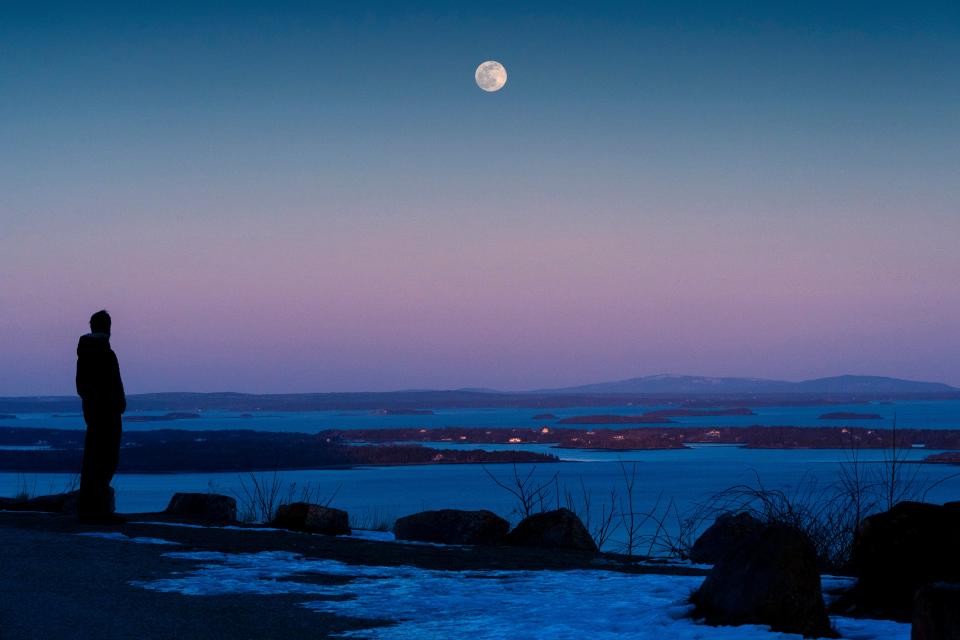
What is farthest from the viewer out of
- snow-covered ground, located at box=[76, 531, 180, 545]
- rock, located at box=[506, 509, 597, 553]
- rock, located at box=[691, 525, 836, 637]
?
rock, located at box=[506, 509, 597, 553]

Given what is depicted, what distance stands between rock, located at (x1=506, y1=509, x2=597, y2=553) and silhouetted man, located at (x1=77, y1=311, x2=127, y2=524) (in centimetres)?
457

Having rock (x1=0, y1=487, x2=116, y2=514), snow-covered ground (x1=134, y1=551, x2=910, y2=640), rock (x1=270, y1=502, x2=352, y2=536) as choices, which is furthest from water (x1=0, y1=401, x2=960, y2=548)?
snow-covered ground (x1=134, y1=551, x2=910, y2=640)

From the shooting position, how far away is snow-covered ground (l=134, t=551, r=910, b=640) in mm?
5781

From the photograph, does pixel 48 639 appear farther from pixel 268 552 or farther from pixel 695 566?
pixel 695 566

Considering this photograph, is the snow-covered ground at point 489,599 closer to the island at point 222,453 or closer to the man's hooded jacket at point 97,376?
the man's hooded jacket at point 97,376

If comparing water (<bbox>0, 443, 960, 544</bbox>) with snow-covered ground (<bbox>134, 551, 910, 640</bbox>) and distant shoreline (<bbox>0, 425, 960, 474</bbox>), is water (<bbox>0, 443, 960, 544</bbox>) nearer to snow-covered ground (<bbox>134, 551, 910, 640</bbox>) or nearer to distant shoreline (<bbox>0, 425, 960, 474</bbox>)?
distant shoreline (<bbox>0, 425, 960, 474</bbox>)

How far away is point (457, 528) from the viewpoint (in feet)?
36.7

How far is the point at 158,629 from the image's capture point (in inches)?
231

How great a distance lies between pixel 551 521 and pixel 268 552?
3.16 m

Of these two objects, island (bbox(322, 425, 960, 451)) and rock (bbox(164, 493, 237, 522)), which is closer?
rock (bbox(164, 493, 237, 522))

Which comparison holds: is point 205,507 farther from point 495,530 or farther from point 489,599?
point 489,599

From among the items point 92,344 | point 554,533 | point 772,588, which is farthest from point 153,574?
point 772,588

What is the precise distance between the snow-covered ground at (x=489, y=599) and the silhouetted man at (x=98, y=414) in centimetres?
280

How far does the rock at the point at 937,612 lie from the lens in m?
4.19
